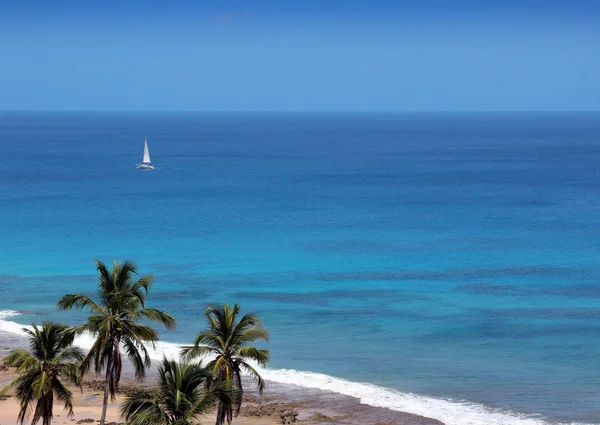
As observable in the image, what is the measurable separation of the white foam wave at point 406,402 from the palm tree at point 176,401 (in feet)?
56.8

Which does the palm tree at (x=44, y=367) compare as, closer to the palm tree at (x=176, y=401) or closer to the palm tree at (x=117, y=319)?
the palm tree at (x=117, y=319)

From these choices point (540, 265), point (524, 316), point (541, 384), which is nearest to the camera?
point (541, 384)

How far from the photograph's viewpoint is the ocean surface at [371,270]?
51.6 meters

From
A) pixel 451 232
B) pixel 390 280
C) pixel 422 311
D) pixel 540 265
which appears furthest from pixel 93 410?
pixel 451 232

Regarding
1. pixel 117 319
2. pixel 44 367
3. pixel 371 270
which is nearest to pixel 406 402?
pixel 117 319

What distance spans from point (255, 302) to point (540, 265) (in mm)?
25841

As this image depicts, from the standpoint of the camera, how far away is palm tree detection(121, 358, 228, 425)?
27.1 m

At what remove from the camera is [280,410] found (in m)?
45.2

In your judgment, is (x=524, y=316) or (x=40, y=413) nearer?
(x=40, y=413)

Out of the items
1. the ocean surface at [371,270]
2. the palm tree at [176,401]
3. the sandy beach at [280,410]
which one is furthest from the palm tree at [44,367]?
the ocean surface at [371,270]

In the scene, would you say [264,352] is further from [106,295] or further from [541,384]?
[541,384]

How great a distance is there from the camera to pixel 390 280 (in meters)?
74.8

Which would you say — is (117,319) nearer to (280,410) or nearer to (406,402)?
(280,410)

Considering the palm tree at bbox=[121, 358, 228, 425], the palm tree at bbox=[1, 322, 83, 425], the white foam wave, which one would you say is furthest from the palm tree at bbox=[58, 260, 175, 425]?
the white foam wave
